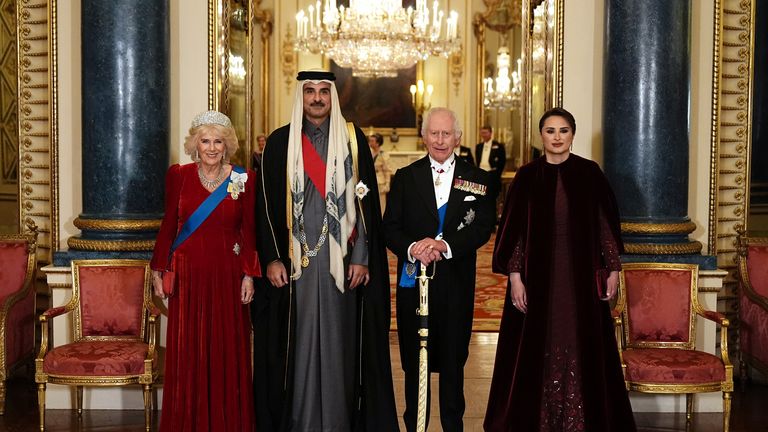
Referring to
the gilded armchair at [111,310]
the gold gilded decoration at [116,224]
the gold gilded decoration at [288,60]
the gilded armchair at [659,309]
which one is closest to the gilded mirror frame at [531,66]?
the gilded armchair at [659,309]

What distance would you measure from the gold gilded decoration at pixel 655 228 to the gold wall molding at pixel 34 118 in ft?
12.3

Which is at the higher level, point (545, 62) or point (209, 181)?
point (545, 62)

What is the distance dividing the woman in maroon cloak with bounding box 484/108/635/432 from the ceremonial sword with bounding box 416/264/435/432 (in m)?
0.57

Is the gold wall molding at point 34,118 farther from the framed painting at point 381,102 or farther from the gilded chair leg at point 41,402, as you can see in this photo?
the framed painting at point 381,102

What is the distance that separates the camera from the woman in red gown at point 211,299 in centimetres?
468

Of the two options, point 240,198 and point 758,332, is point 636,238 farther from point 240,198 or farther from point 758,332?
point 240,198

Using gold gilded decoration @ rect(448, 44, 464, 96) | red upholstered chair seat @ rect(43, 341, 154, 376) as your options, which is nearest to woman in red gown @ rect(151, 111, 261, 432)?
red upholstered chair seat @ rect(43, 341, 154, 376)

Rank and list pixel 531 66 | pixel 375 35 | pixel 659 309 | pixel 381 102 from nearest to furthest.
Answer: pixel 659 309 → pixel 531 66 → pixel 375 35 → pixel 381 102

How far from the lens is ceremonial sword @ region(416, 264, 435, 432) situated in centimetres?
423

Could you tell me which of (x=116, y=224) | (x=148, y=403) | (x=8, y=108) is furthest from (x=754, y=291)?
(x=8, y=108)

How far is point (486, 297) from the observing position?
386 inches

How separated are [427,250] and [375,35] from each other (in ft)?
27.9

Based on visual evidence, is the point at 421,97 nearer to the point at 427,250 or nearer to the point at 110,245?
the point at 110,245

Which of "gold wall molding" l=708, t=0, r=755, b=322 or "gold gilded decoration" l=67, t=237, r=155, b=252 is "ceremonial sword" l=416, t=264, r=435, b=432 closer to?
"gold gilded decoration" l=67, t=237, r=155, b=252
